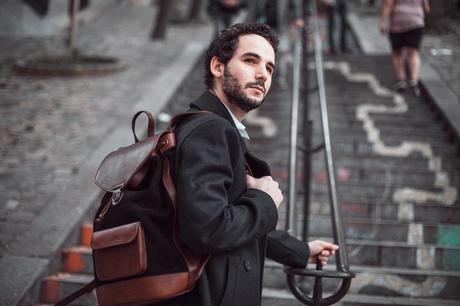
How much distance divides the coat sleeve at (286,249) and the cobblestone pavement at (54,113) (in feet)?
9.07

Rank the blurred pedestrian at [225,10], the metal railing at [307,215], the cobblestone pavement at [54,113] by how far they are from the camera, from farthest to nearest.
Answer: the blurred pedestrian at [225,10] → the cobblestone pavement at [54,113] → the metal railing at [307,215]

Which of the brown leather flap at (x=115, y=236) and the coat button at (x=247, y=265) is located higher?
the brown leather flap at (x=115, y=236)

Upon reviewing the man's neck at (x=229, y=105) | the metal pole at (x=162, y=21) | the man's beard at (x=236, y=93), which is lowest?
the metal pole at (x=162, y=21)

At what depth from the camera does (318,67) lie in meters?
6.43

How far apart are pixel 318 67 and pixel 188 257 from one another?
486 cm

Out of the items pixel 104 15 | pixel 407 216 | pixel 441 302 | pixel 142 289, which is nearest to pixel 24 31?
pixel 104 15

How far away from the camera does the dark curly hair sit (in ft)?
7.03

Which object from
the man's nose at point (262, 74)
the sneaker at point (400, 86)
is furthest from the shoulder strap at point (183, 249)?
the sneaker at point (400, 86)

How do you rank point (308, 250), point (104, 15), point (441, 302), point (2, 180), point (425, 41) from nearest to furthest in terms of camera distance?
point (308, 250) < point (441, 302) < point (2, 180) < point (425, 41) < point (104, 15)

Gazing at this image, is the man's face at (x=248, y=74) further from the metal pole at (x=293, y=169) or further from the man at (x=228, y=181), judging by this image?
the metal pole at (x=293, y=169)

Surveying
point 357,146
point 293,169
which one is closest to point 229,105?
point 293,169

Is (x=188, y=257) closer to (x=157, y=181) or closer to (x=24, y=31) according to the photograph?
(x=157, y=181)

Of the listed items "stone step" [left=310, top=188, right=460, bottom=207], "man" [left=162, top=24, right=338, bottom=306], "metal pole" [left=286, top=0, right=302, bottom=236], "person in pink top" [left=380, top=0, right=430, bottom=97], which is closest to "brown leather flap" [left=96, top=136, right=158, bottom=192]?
"man" [left=162, top=24, right=338, bottom=306]

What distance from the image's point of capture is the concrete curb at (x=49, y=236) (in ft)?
13.0
